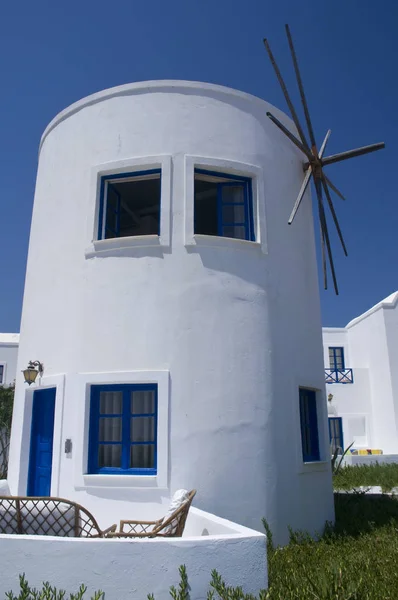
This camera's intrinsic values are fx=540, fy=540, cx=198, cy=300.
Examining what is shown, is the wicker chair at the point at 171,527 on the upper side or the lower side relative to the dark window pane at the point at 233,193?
lower

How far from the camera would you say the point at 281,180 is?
9688 millimetres

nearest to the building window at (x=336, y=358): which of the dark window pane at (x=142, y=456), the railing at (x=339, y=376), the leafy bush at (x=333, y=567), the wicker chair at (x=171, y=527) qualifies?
the railing at (x=339, y=376)

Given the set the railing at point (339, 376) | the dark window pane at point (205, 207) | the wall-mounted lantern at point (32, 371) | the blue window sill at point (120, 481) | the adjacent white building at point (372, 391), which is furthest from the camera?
the railing at point (339, 376)

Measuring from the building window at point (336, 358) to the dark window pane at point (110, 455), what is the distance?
20855mm

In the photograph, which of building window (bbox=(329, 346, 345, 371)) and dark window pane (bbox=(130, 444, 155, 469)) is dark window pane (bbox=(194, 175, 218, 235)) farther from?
building window (bbox=(329, 346, 345, 371))

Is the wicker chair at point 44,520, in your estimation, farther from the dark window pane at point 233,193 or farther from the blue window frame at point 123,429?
the dark window pane at point 233,193

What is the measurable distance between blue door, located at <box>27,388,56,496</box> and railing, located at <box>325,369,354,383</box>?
18145mm

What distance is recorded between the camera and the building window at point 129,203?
9070mm

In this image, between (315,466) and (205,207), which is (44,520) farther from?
(205,207)

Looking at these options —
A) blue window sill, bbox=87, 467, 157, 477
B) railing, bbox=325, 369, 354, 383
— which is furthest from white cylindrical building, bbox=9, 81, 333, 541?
railing, bbox=325, 369, 354, 383

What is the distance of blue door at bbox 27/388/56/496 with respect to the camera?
8.61 meters

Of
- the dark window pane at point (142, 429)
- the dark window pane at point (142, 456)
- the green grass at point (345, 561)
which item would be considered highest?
the dark window pane at point (142, 429)

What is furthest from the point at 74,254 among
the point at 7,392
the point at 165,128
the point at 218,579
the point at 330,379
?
the point at 330,379

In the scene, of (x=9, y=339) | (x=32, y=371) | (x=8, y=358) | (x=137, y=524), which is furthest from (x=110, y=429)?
(x=9, y=339)
